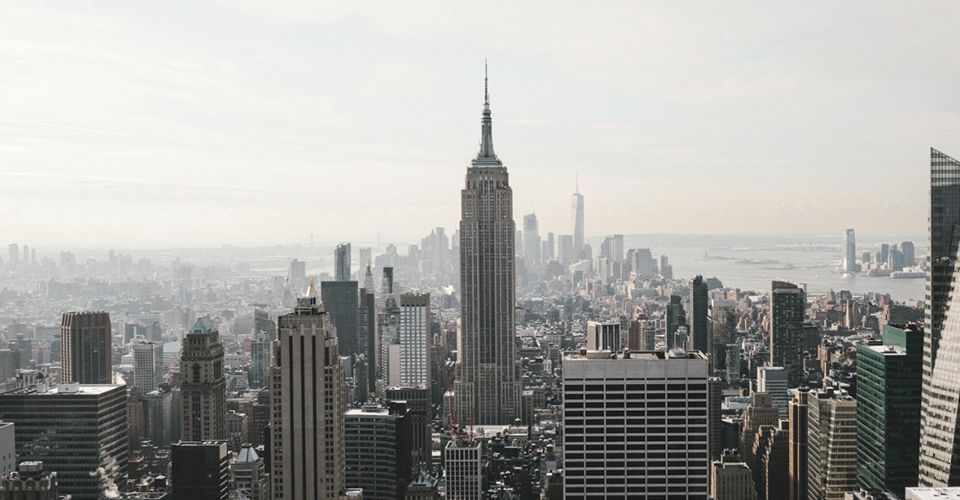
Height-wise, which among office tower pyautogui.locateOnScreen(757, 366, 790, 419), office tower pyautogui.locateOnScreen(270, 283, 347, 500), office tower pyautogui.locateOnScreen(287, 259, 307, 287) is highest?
office tower pyautogui.locateOnScreen(287, 259, 307, 287)

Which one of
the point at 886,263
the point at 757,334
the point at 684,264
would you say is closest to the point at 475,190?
the point at 757,334

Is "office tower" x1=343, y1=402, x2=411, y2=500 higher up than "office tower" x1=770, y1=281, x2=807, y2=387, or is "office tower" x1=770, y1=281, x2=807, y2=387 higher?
"office tower" x1=770, y1=281, x2=807, y2=387

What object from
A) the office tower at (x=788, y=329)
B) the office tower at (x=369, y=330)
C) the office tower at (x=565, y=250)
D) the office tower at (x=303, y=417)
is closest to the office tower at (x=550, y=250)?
the office tower at (x=565, y=250)

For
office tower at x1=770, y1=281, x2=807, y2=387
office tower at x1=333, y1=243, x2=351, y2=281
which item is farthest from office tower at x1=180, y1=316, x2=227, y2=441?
office tower at x1=770, y1=281, x2=807, y2=387

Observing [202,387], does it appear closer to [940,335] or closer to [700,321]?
[940,335]

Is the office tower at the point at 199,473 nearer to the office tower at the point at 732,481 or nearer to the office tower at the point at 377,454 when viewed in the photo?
the office tower at the point at 377,454

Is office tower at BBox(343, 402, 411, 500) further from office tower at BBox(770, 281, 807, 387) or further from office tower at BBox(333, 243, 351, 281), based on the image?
office tower at BBox(770, 281, 807, 387)

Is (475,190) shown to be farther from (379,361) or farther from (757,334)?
(757,334)
